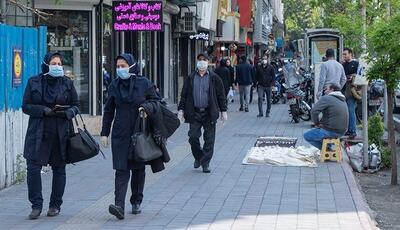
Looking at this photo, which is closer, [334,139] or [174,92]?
[334,139]

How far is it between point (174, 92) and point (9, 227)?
1862cm

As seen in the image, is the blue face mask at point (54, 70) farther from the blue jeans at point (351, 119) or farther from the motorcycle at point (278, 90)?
the motorcycle at point (278, 90)

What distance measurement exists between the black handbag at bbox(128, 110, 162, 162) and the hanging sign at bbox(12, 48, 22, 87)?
3.02 meters

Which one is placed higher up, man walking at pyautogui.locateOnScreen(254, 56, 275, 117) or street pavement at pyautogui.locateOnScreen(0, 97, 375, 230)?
man walking at pyautogui.locateOnScreen(254, 56, 275, 117)

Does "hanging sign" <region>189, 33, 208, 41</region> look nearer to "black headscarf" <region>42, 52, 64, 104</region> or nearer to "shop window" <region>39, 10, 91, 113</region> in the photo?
"shop window" <region>39, 10, 91, 113</region>

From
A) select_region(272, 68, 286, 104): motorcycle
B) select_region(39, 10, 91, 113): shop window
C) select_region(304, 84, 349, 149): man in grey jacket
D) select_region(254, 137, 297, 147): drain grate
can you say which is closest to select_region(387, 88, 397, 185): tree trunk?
select_region(304, 84, 349, 149): man in grey jacket

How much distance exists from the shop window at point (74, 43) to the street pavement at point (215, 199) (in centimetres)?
315

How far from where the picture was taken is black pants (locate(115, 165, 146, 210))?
8672 millimetres

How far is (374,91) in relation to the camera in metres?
22.1

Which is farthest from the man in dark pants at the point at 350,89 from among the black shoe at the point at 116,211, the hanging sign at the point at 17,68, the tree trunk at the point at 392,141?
the black shoe at the point at 116,211

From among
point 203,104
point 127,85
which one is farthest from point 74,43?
point 127,85

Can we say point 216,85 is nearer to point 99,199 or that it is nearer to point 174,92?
point 99,199

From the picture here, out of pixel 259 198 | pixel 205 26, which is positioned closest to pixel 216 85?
pixel 259 198

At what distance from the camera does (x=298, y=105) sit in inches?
870
